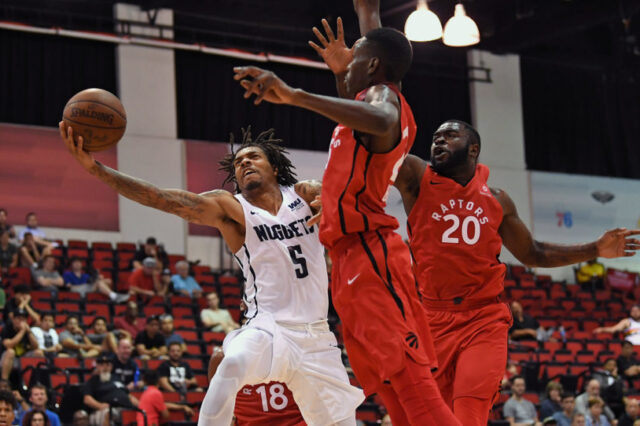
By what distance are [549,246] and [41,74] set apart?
50.3ft

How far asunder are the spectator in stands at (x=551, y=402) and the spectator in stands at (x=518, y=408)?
176 millimetres

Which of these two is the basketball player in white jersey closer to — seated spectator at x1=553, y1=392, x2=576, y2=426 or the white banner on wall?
seated spectator at x1=553, y1=392, x2=576, y2=426

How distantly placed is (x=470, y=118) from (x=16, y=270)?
41.0 ft

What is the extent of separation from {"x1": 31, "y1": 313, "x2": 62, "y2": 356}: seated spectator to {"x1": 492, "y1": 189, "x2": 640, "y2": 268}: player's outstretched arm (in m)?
8.08

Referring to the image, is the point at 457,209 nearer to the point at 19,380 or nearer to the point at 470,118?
the point at 19,380

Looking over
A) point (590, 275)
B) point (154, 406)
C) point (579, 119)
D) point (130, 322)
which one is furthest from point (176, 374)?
point (579, 119)

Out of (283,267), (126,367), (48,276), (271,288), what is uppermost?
(48,276)

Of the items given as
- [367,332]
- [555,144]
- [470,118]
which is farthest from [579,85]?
[367,332]

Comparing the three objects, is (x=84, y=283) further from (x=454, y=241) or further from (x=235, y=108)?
(x=454, y=241)

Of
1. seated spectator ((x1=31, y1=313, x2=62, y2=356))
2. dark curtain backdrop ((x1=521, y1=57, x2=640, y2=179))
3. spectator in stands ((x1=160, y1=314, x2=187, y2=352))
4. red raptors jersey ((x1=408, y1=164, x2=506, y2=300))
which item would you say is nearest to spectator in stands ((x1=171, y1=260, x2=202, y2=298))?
spectator in stands ((x1=160, y1=314, x2=187, y2=352))

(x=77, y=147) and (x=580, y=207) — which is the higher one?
(x=580, y=207)

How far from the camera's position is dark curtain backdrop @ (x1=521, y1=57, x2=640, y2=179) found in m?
25.0

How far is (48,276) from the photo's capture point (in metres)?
15.6

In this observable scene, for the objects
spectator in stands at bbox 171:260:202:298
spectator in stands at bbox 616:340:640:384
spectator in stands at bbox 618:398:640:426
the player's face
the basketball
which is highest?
the basketball
